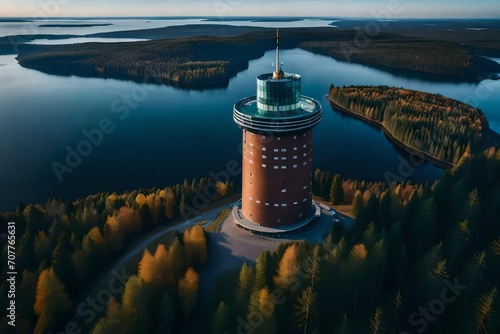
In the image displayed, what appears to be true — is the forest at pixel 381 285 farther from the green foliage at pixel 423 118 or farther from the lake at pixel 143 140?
the lake at pixel 143 140

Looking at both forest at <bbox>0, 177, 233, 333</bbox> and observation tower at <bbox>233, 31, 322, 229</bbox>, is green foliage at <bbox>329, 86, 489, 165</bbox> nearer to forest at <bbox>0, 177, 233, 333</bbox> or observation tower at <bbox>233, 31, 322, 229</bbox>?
observation tower at <bbox>233, 31, 322, 229</bbox>

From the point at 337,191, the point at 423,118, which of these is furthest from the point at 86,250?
the point at 423,118

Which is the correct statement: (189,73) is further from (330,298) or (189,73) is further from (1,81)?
(330,298)

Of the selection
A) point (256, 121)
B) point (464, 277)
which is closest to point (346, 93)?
point (256, 121)

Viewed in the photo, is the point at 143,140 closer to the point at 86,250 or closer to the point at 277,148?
the point at 86,250

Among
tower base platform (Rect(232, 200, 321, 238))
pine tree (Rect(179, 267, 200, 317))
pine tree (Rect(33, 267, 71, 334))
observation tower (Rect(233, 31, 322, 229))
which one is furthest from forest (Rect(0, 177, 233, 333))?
observation tower (Rect(233, 31, 322, 229))

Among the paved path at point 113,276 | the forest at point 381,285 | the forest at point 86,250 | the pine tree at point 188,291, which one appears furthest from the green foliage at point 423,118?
the pine tree at point 188,291
